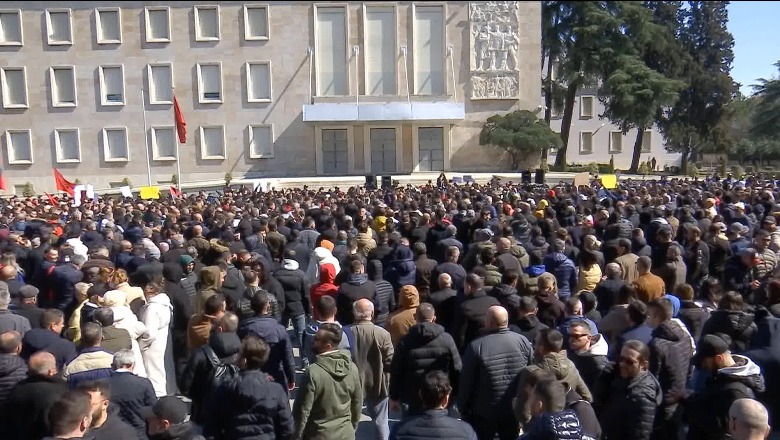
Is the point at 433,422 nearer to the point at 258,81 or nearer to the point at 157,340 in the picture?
the point at 157,340

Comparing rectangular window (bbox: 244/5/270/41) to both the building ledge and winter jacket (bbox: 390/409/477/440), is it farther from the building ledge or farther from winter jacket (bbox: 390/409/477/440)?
winter jacket (bbox: 390/409/477/440)

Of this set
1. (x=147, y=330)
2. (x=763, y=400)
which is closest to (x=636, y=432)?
(x=763, y=400)

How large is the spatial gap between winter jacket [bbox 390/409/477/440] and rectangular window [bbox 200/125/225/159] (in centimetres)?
4033

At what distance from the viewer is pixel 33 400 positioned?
484cm

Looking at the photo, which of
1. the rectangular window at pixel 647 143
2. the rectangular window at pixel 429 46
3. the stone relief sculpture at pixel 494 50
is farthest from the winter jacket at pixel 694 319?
the rectangular window at pixel 647 143

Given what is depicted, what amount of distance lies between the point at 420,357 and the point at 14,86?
4429 centimetres

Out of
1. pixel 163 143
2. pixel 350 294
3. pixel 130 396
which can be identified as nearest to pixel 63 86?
pixel 163 143

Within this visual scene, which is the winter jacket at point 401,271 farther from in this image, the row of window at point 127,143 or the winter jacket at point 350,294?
the row of window at point 127,143

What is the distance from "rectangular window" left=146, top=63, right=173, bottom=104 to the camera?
42656 mm

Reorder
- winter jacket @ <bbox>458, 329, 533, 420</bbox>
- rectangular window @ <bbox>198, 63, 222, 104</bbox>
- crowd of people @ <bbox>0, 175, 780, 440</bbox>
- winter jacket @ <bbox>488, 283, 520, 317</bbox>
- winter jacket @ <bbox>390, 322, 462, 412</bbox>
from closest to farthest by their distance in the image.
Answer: crowd of people @ <bbox>0, 175, 780, 440</bbox> → winter jacket @ <bbox>458, 329, 533, 420</bbox> → winter jacket @ <bbox>390, 322, 462, 412</bbox> → winter jacket @ <bbox>488, 283, 520, 317</bbox> → rectangular window @ <bbox>198, 63, 222, 104</bbox>

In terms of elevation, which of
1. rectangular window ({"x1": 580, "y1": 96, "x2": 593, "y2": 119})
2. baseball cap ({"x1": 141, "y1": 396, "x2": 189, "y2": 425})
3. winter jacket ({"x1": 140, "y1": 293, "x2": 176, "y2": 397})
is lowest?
winter jacket ({"x1": 140, "y1": 293, "x2": 176, "y2": 397})

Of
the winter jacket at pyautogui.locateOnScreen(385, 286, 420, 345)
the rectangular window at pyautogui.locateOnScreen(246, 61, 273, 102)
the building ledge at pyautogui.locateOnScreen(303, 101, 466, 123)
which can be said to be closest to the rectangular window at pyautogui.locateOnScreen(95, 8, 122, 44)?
the rectangular window at pyautogui.locateOnScreen(246, 61, 273, 102)

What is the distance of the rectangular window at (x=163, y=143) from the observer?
4322cm

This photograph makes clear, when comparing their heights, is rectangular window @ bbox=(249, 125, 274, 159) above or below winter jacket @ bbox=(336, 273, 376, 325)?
above
